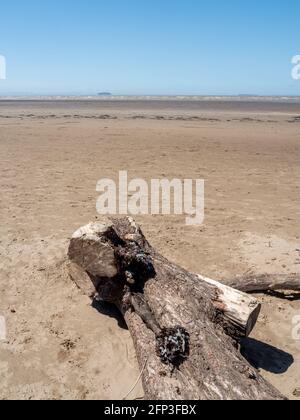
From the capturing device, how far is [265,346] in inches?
217

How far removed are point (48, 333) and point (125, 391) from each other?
4.67ft

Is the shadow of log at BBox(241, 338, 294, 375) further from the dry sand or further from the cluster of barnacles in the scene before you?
the cluster of barnacles

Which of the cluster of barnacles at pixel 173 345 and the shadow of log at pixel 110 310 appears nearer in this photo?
the cluster of barnacles at pixel 173 345

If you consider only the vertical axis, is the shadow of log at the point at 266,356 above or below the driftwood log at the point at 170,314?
below

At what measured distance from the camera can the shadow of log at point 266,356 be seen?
5125mm

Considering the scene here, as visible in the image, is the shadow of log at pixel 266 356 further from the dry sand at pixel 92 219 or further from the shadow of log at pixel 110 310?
the shadow of log at pixel 110 310

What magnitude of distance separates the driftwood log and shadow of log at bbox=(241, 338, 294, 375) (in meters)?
0.50

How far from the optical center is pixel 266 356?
17.4ft

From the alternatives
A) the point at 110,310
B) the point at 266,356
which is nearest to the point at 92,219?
the point at 110,310

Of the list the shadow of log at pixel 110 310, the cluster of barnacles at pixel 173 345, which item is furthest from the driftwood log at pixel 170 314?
the shadow of log at pixel 110 310

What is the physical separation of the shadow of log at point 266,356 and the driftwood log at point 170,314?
0.50 metres

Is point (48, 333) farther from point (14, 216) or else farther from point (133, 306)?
point (14, 216)

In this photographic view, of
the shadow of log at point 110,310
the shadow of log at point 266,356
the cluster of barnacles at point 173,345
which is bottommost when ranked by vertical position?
the shadow of log at point 266,356
